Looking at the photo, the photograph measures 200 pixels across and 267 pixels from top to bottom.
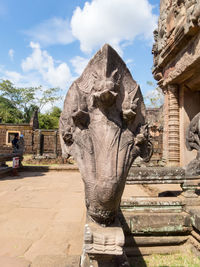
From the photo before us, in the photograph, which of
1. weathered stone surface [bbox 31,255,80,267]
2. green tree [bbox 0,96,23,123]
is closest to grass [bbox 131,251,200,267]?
weathered stone surface [bbox 31,255,80,267]

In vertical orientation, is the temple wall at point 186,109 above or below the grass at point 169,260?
above

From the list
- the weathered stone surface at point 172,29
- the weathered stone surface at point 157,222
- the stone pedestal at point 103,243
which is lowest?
the weathered stone surface at point 157,222

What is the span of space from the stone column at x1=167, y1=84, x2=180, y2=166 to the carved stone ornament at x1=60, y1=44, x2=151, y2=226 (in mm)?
5042

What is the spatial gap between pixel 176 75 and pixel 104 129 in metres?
5.18

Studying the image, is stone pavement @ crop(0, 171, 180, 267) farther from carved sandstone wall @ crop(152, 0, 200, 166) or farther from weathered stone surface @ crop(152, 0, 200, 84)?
weathered stone surface @ crop(152, 0, 200, 84)

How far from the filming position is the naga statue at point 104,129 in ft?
3.48

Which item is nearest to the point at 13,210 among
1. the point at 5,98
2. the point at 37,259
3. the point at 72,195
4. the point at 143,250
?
the point at 72,195

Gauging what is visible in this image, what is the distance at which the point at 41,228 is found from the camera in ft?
7.32

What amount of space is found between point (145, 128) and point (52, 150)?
51.6ft

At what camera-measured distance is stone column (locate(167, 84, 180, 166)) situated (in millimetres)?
5891

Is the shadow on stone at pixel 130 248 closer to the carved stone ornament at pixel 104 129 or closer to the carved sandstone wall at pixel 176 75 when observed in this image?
the carved stone ornament at pixel 104 129

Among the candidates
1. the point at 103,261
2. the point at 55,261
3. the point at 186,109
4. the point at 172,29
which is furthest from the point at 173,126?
the point at 103,261

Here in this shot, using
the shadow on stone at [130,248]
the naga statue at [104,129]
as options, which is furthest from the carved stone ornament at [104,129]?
the shadow on stone at [130,248]

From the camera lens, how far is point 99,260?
3.49 ft
